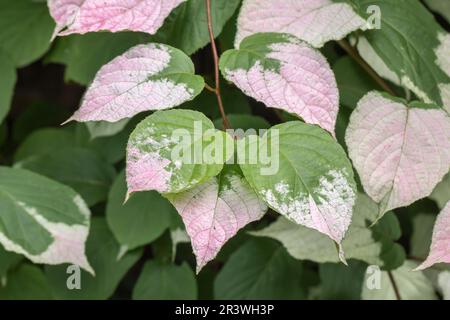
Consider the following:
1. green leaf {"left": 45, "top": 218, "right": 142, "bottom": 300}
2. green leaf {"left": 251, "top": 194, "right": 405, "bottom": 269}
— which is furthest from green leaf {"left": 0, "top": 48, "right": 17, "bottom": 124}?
green leaf {"left": 251, "top": 194, "right": 405, "bottom": 269}

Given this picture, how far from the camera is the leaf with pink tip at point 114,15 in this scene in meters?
0.74

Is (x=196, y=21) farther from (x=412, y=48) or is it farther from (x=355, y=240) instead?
(x=355, y=240)

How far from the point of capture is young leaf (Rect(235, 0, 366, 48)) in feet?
2.63

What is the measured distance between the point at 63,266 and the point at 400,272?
22.8 inches

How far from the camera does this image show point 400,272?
40.3 inches

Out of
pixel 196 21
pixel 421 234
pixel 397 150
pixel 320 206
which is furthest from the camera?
pixel 421 234

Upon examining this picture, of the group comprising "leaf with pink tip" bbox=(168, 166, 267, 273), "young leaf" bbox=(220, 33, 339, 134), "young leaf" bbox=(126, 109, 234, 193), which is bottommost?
"leaf with pink tip" bbox=(168, 166, 267, 273)

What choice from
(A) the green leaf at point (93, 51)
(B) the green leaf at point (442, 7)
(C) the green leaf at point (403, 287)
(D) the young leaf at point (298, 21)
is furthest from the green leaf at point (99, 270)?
(B) the green leaf at point (442, 7)

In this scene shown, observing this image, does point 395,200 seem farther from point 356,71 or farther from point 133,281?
point 133,281

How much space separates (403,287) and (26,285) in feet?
2.29

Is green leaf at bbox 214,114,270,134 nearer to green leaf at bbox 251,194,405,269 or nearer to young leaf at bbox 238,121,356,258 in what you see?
green leaf at bbox 251,194,405,269

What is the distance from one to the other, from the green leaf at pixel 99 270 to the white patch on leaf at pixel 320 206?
0.56m

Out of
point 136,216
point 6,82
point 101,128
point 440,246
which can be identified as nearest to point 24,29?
point 6,82

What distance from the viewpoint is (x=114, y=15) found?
75 cm
